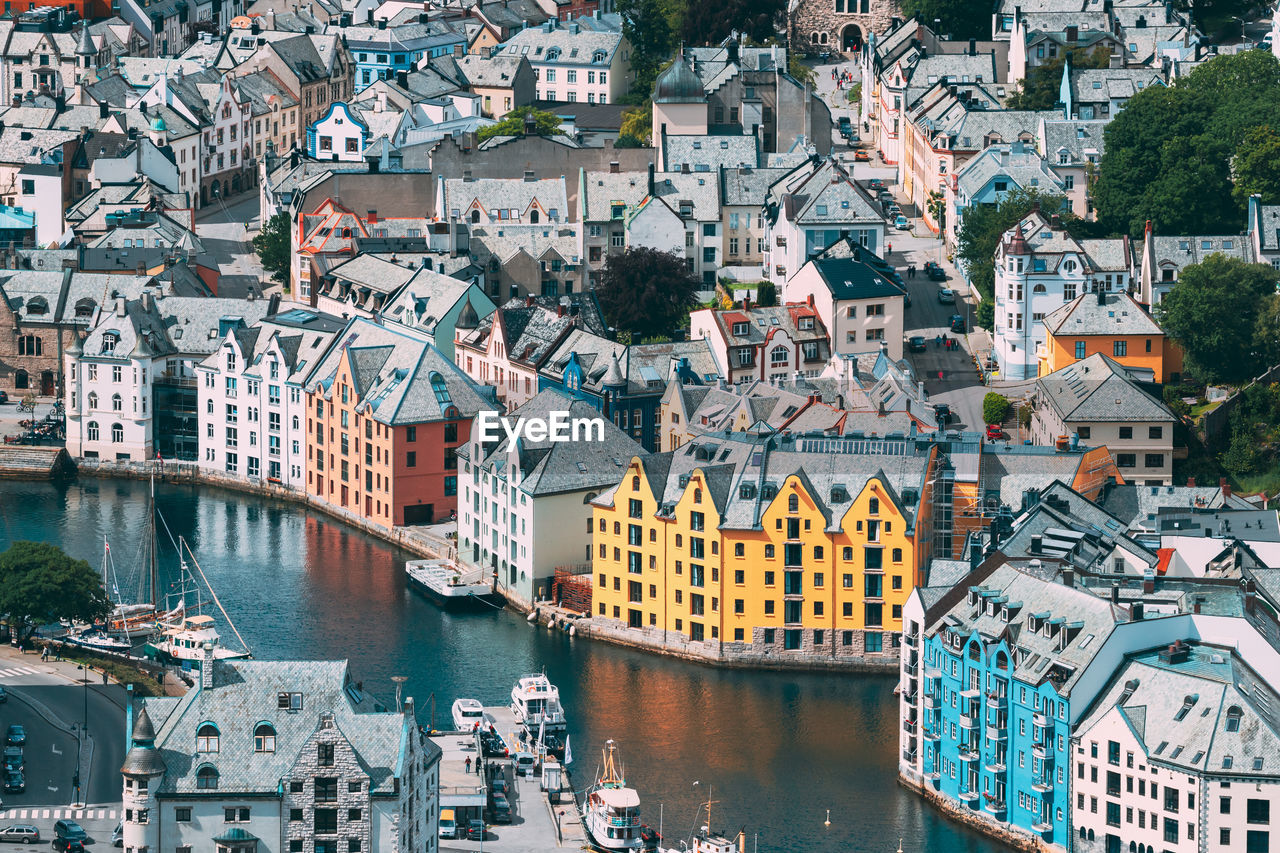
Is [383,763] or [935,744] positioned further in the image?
[935,744]

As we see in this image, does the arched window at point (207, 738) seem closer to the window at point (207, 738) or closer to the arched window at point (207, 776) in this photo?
the window at point (207, 738)

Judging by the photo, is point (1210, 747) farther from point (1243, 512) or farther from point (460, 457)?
point (460, 457)

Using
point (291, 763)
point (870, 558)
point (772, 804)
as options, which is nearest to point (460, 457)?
point (870, 558)

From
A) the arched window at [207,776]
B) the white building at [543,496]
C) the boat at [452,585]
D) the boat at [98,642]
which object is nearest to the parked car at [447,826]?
the arched window at [207,776]

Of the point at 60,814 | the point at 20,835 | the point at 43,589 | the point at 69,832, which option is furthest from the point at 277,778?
the point at 43,589

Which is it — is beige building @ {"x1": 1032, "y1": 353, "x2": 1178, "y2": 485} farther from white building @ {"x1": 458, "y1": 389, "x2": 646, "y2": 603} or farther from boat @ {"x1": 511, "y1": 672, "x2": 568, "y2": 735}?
boat @ {"x1": 511, "y1": 672, "x2": 568, "y2": 735}
